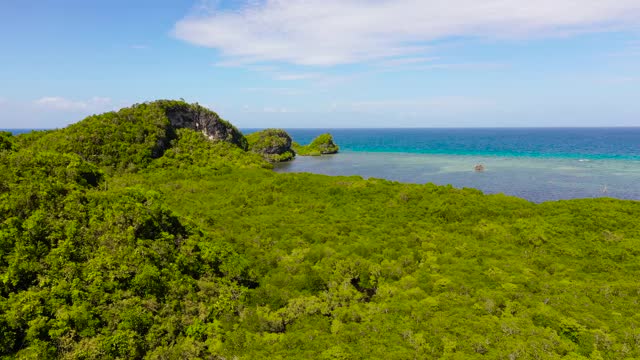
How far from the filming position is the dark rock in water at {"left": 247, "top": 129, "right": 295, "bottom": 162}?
13925cm

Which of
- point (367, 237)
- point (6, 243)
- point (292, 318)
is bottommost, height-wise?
point (292, 318)

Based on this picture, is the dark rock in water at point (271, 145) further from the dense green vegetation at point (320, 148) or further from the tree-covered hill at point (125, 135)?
the tree-covered hill at point (125, 135)

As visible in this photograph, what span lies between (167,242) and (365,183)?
109 ft

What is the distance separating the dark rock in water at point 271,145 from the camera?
139 m

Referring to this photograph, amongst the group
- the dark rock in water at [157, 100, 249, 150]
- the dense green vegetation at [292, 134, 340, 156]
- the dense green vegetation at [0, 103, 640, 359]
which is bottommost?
the dense green vegetation at [0, 103, 640, 359]

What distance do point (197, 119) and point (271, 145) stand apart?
131 feet

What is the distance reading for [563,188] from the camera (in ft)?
264

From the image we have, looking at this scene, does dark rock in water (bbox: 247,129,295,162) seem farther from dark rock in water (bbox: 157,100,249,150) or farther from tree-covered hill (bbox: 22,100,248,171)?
tree-covered hill (bbox: 22,100,248,171)

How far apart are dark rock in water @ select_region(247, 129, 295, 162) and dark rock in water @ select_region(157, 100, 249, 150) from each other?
2289cm

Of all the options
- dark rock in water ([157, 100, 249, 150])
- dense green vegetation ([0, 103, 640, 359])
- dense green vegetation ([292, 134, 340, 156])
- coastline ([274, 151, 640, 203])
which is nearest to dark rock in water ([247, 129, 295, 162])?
coastline ([274, 151, 640, 203])

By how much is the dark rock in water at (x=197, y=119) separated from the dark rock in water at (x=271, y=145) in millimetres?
22891

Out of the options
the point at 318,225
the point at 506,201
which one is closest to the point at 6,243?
the point at 318,225

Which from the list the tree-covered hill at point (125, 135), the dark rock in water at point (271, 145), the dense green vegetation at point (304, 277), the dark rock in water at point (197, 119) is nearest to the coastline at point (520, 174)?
the dark rock in water at point (271, 145)

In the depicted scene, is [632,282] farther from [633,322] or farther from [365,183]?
[365,183]
